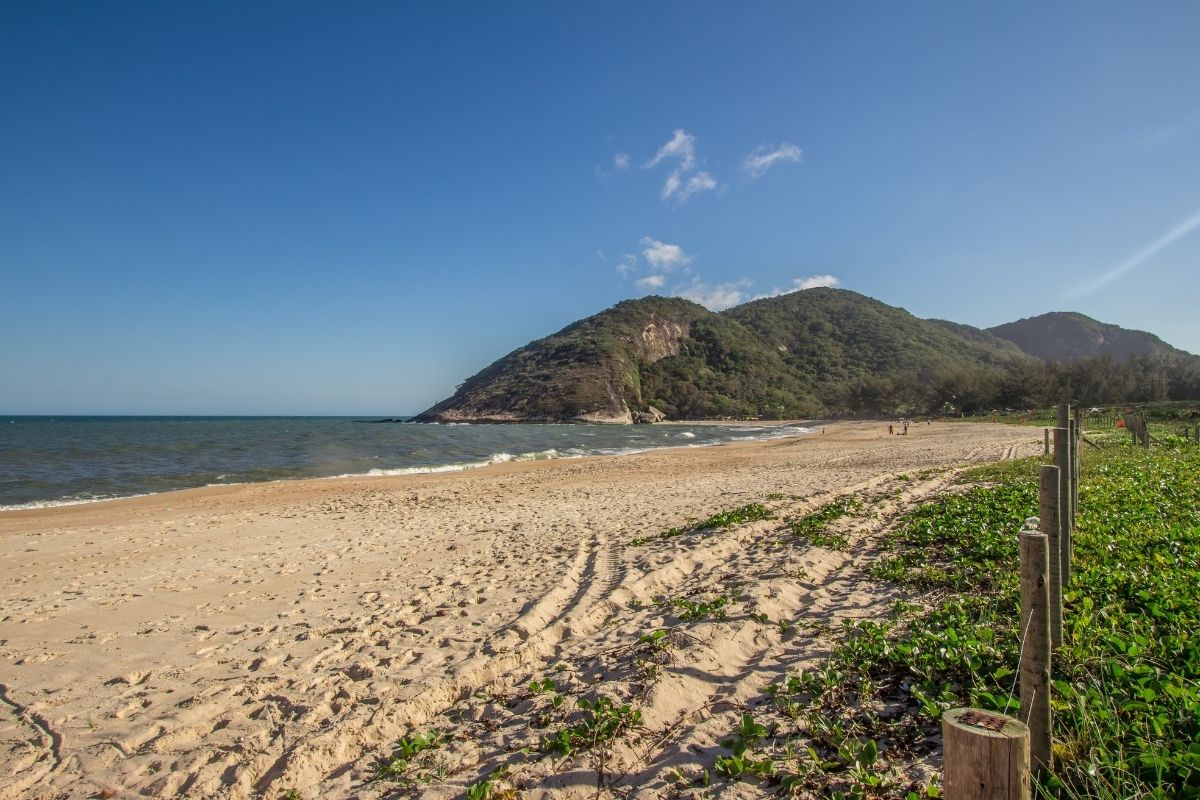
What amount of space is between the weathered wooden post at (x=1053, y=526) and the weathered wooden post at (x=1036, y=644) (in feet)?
1.90

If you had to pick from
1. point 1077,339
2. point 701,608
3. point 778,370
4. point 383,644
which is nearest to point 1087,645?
point 701,608

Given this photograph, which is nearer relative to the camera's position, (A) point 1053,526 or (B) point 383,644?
(A) point 1053,526

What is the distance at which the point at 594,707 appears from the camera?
160 inches

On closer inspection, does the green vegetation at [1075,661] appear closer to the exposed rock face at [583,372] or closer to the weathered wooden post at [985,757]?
the weathered wooden post at [985,757]

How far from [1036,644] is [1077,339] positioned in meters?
225

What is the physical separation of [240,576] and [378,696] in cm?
515

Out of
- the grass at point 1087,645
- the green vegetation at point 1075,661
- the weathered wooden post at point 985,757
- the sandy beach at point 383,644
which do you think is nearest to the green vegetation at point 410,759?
the sandy beach at point 383,644

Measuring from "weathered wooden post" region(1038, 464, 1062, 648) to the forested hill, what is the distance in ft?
275

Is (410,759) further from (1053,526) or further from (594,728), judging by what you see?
(1053,526)

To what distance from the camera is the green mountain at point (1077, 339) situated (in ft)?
533

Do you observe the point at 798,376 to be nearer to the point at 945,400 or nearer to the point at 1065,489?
the point at 945,400

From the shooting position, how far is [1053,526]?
3.32 m

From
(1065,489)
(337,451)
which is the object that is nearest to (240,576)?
(1065,489)

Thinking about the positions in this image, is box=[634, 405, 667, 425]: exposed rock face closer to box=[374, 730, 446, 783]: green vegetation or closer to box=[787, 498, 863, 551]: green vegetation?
box=[787, 498, 863, 551]: green vegetation
